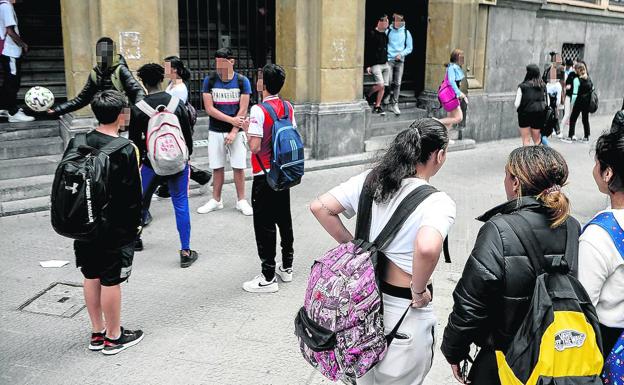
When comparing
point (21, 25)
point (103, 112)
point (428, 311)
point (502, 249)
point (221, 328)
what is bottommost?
point (221, 328)

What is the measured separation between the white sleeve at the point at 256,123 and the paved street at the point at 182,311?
143 centimetres

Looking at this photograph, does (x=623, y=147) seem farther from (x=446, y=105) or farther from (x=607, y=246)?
(x=446, y=105)

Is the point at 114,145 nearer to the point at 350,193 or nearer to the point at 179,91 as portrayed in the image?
the point at 350,193

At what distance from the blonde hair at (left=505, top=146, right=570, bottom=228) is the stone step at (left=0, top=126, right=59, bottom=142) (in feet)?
25.3

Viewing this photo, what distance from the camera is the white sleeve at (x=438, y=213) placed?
103 inches

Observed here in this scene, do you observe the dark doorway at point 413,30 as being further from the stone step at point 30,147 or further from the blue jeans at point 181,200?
the blue jeans at point 181,200

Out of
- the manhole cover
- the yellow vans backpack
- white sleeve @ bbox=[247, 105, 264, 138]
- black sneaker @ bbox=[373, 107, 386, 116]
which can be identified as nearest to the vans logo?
the yellow vans backpack

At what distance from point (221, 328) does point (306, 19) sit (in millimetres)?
Answer: 6717

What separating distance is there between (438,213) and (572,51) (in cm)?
1551

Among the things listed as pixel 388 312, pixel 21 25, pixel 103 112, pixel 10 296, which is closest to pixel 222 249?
pixel 10 296

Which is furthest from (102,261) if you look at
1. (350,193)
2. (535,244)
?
(535,244)

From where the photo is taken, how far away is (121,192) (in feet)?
13.3

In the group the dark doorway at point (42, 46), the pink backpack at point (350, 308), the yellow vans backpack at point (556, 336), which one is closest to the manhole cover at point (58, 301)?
the pink backpack at point (350, 308)

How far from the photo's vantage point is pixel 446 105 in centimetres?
1077
